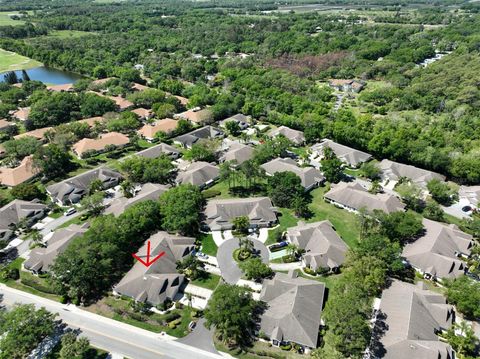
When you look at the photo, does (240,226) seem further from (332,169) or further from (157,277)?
(332,169)

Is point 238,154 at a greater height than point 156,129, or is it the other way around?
point 156,129

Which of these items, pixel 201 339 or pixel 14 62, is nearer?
pixel 201 339

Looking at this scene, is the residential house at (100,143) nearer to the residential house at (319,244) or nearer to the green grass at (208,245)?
→ the green grass at (208,245)

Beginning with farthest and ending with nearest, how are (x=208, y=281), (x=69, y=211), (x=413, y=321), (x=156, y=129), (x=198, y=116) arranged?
(x=198, y=116) < (x=156, y=129) < (x=69, y=211) < (x=208, y=281) < (x=413, y=321)

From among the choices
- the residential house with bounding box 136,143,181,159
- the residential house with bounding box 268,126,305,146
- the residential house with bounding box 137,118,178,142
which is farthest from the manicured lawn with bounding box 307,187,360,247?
the residential house with bounding box 137,118,178,142

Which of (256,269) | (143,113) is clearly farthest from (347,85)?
(256,269)

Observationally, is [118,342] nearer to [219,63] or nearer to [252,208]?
[252,208]
